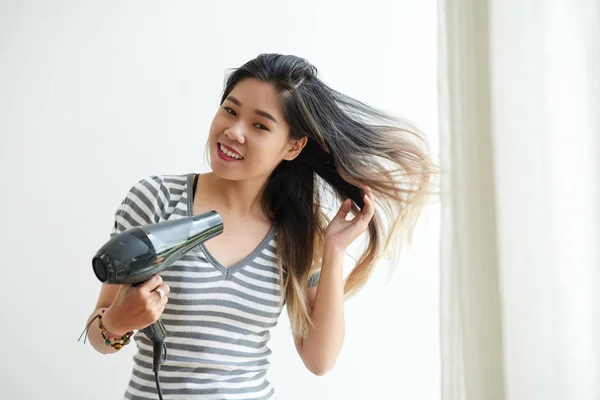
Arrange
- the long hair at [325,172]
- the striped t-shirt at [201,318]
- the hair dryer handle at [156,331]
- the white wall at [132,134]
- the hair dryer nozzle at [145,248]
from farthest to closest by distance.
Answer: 1. the white wall at [132,134]
2. the long hair at [325,172]
3. the striped t-shirt at [201,318]
4. the hair dryer handle at [156,331]
5. the hair dryer nozzle at [145,248]

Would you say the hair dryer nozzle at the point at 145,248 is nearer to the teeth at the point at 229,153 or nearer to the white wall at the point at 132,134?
the teeth at the point at 229,153

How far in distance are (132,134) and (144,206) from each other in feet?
2.32

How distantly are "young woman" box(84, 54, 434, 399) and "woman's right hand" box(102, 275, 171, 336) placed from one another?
2 cm

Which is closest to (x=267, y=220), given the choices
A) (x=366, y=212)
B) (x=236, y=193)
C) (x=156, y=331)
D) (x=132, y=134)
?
(x=236, y=193)

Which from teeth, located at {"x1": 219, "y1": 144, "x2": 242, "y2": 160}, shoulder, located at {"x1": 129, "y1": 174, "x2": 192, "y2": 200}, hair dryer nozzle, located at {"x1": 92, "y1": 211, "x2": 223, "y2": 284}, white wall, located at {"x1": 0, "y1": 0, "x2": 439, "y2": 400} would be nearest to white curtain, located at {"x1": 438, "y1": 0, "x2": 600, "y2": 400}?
hair dryer nozzle, located at {"x1": 92, "y1": 211, "x2": 223, "y2": 284}

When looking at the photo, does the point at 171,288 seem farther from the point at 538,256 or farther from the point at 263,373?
the point at 538,256

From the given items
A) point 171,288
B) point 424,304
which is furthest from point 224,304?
point 424,304

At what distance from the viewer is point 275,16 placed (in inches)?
75.1

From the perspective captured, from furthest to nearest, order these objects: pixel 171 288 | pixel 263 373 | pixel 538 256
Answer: pixel 263 373, pixel 171 288, pixel 538 256

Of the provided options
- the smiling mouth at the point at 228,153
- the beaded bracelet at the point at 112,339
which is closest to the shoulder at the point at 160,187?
the smiling mouth at the point at 228,153

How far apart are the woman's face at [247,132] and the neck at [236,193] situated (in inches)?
3.3

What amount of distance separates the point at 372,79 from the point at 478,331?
130cm

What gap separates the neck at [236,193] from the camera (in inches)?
51.4

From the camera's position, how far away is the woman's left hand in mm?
1321
